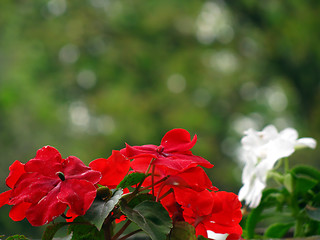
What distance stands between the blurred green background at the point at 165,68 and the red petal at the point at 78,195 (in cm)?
494

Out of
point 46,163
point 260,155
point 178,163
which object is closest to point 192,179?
point 178,163

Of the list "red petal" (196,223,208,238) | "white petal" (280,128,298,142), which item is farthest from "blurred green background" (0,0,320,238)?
"red petal" (196,223,208,238)

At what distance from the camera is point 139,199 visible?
41 centimetres

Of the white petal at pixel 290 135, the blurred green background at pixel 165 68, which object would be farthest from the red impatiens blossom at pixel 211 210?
the blurred green background at pixel 165 68

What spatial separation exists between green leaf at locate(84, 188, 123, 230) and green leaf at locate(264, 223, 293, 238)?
402 mm

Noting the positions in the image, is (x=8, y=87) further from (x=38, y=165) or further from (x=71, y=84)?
(x=38, y=165)

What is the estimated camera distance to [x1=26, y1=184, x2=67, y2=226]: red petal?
365 mm

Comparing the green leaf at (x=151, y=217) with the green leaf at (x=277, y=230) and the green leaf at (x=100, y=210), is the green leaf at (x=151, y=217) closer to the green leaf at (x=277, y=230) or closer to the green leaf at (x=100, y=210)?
the green leaf at (x=100, y=210)

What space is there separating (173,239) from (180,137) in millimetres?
97

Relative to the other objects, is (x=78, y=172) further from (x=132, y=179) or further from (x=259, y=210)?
(x=259, y=210)

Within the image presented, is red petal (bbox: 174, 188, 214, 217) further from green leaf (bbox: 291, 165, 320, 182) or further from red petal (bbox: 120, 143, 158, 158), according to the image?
green leaf (bbox: 291, 165, 320, 182)

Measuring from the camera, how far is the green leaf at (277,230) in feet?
2.36

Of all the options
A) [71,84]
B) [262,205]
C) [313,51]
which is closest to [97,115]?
[71,84]

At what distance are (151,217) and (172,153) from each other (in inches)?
3.0
